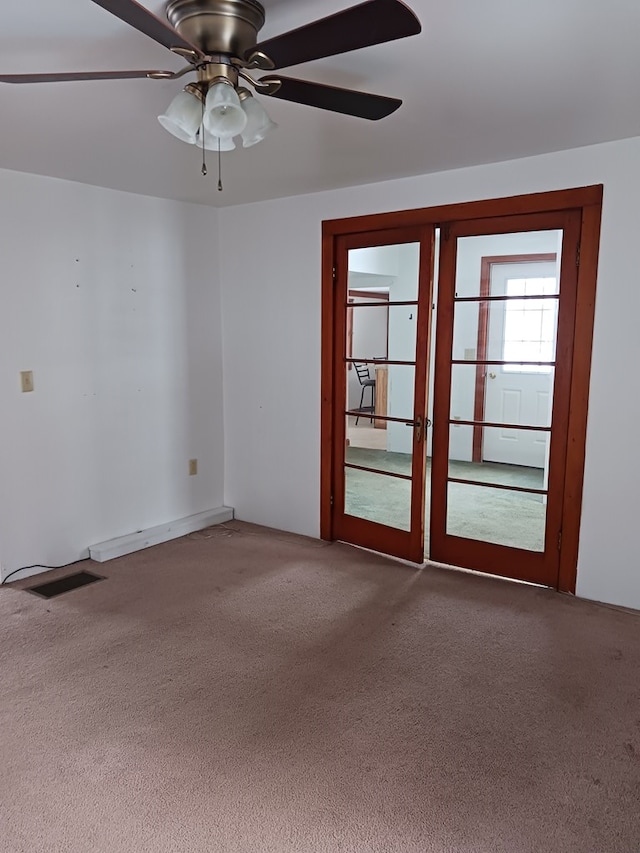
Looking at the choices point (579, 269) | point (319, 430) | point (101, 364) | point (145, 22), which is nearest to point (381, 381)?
point (319, 430)

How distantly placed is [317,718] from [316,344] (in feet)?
7.99

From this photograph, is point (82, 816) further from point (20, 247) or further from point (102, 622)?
point (20, 247)

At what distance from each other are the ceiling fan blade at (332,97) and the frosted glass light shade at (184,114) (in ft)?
0.65

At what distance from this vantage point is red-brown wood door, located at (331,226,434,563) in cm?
370

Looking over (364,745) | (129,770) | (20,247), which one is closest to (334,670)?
(364,745)

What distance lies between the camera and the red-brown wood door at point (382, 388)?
370 centimetres

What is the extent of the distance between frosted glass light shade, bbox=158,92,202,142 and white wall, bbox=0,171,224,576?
210 centimetres

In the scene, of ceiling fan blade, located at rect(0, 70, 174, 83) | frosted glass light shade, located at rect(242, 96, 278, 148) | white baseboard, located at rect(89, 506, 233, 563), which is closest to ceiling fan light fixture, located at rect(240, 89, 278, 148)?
frosted glass light shade, located at rect(242, 96, 278, 148)

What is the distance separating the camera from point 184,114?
173 centimetres

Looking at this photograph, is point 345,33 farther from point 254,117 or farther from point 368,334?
point 368,334

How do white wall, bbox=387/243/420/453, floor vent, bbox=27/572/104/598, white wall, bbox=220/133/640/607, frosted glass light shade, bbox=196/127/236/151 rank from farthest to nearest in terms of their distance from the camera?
white wall, bbox=387/243/420/453
floor vent, bbox=27/572/104/598
white wall, bbox=220/133/640/607
frosted glass light shade, bbox=196/127/236/151

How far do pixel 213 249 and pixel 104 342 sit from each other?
3.68 feet

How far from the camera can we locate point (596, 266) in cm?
310

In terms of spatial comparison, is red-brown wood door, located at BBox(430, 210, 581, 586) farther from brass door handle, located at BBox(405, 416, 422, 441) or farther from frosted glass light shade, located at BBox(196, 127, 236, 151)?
frosted glass light shade, located at BBox(196, 127, 236, 151)
